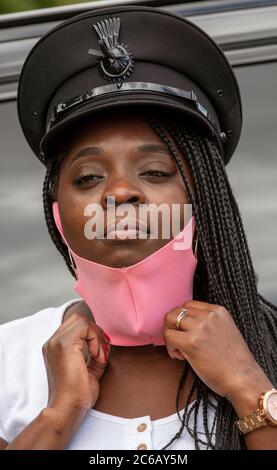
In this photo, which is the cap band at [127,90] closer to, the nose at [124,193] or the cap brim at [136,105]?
the cap brim at [136,105]

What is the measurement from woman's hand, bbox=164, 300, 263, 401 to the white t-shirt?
0.55 ft

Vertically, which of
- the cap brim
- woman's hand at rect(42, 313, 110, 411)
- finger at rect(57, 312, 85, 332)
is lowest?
woman's hand at rect(42, 313, 110, 411)

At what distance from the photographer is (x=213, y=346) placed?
8.03 feet

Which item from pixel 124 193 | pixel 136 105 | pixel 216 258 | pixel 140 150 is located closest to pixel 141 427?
pixel 216 258

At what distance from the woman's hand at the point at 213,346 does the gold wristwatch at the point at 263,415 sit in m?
0.07

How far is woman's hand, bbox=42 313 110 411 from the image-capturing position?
251 centimetres

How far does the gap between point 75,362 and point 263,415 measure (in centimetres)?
51

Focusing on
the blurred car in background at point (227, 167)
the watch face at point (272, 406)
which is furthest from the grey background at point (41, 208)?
the watch face at point (272, 406)

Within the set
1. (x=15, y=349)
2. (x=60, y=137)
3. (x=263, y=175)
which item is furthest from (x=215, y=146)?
(x=15, y=349)

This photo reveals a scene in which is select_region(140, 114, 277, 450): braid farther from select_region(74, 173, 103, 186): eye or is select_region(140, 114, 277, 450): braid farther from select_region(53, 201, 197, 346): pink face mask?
select_region(74, 173, 103, 186): eye

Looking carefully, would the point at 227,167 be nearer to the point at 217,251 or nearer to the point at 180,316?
the point at 217,251

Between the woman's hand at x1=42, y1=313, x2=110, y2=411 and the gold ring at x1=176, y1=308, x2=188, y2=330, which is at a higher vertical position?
the gold ring at x1=176, y1=308, x2=188, y2=330

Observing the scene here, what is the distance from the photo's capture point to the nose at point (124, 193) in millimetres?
2420

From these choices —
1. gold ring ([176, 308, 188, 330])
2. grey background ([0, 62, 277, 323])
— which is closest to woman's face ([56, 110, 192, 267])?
gold ring ([176, 308, 188, 330])
